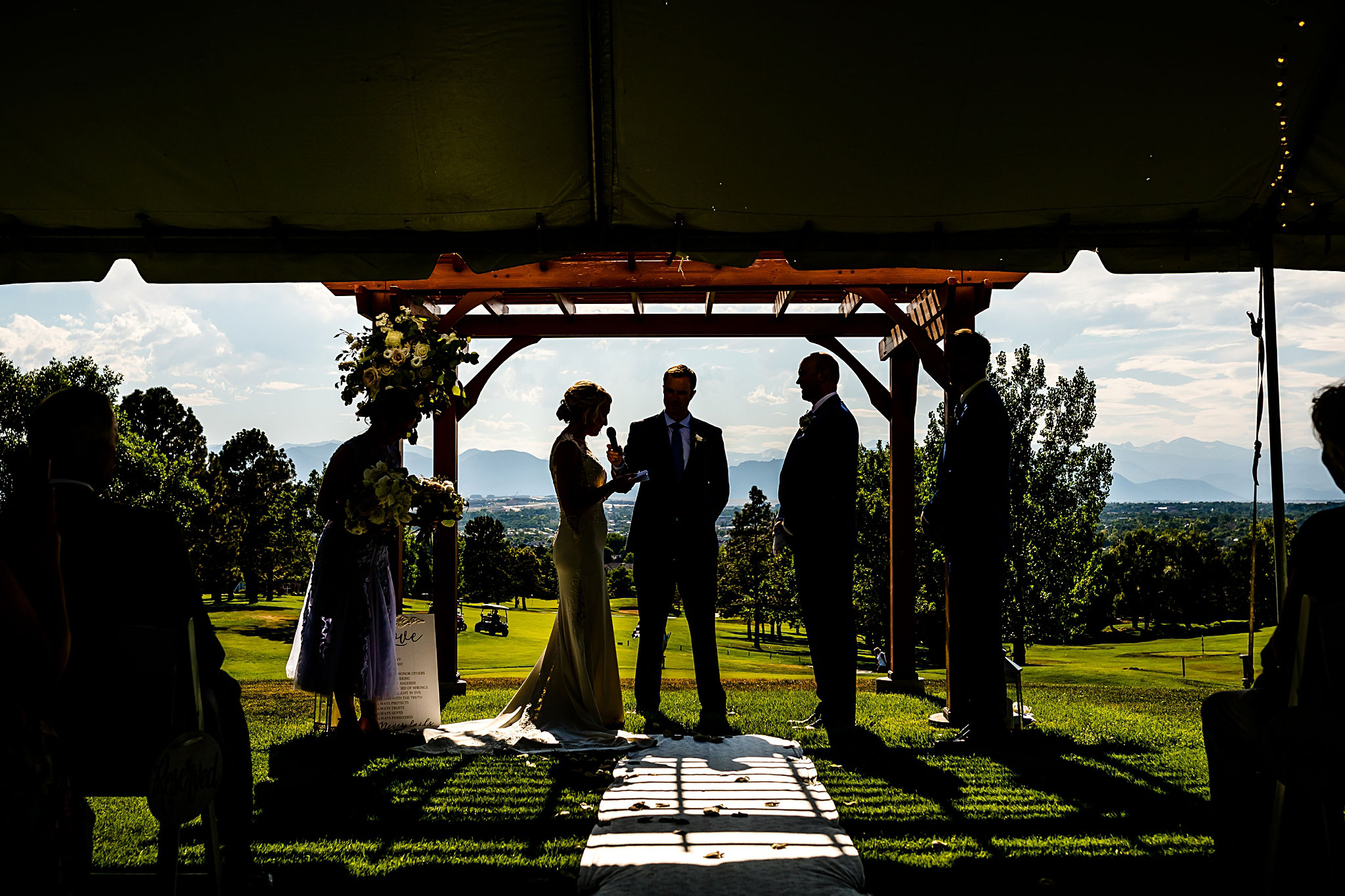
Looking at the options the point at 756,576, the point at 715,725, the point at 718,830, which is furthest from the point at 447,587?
the point at 756,576

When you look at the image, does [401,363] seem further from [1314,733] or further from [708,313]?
[1314,733]

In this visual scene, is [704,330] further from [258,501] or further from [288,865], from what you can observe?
[258,501]

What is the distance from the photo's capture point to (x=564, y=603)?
5.71 m

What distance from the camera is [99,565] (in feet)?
7.87

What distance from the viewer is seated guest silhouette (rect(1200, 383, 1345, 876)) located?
2400mm

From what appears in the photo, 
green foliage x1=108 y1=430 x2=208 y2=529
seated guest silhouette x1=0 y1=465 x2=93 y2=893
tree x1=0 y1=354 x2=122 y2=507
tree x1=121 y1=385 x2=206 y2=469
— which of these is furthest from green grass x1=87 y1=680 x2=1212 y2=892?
tree x1=121 y1=385 x2=206 y2=469

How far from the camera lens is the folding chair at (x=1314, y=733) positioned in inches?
88.1

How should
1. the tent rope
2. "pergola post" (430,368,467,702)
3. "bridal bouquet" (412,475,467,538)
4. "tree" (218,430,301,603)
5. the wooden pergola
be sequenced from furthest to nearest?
"tree" (218,430,301,603)
"pergola post" (430,368,467,702)
the wooden pergola
"bridal bouquet" (412,475,467,538)
the tent rope

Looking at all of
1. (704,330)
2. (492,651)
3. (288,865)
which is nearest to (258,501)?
(492,651)

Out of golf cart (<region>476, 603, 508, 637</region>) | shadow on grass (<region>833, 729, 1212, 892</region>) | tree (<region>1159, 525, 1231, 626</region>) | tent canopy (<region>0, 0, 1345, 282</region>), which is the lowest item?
tree (<region>1159, 525, 1231, 626</region>)

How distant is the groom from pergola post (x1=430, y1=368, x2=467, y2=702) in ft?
6.41

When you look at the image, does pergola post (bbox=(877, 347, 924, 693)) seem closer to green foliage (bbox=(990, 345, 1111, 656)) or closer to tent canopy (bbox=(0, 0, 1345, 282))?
tent canopy (bbox=(0, 0, 1345, 282))

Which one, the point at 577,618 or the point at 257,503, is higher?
the point at 257,503

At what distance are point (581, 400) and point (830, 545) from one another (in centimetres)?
188
